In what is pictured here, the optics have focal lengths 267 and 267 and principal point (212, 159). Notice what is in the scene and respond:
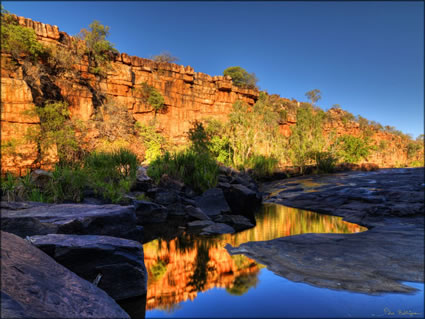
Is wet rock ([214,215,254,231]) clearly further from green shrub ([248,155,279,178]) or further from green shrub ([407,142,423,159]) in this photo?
green shrub ([407,142,423,159])

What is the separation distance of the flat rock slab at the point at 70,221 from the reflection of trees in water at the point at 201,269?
3.84 feet

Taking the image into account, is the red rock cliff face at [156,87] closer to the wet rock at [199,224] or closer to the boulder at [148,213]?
the boulder at [148,213]

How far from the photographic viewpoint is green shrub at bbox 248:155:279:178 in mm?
15398

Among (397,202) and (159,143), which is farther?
(159,143)

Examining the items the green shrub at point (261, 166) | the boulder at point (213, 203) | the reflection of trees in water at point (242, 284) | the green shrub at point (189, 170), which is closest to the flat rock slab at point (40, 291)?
the reflection of trees in water at point (242, 284)

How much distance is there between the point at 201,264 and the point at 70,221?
5.51 feet

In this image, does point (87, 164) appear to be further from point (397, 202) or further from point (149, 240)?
point (397, 202)

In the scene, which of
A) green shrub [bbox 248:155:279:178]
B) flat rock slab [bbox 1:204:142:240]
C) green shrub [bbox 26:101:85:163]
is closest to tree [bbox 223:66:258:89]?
green shrub [bbox 248:155:279:178]

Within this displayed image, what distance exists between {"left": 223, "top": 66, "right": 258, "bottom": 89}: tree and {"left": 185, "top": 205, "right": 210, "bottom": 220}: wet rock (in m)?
26.7

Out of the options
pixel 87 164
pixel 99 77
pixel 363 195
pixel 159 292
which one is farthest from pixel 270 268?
pixel 99 77

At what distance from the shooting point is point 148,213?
6367 millimetres

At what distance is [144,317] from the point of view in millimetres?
2035

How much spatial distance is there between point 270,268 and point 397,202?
5.28 meters

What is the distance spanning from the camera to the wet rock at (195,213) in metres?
6.44
